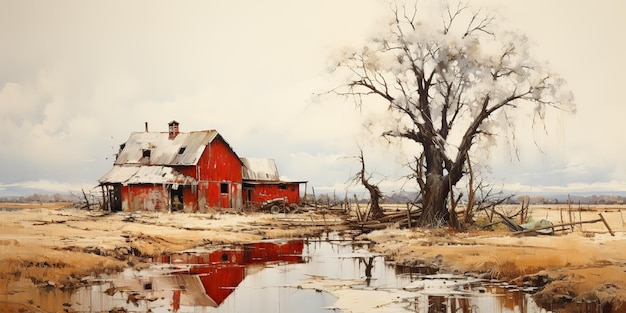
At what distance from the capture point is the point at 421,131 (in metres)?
13.8

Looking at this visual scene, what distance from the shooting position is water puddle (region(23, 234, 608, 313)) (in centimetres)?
640

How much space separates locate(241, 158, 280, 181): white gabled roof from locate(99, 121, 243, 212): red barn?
1327 mm

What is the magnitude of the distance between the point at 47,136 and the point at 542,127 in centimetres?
959

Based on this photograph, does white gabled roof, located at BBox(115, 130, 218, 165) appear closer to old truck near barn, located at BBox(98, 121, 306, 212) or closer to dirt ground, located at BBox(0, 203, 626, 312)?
old truck near barn, located at BBox(98, 121, 306, 212)

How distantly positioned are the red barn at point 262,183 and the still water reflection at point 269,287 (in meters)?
12.8

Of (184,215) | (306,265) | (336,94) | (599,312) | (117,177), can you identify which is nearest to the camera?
(599,312)

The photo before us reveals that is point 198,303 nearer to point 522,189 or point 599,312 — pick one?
point 599,312

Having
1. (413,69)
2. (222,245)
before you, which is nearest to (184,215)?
(222,245)

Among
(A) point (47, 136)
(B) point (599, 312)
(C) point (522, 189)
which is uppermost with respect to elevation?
(A) point (47, 136)

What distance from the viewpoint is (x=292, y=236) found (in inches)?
580

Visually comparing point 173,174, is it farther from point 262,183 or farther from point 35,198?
point 35,198

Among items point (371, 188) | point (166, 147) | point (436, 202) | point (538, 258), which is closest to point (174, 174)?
point (166, 147)

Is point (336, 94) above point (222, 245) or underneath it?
above

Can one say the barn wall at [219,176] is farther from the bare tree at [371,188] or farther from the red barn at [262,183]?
the bare tree at [371,188]
